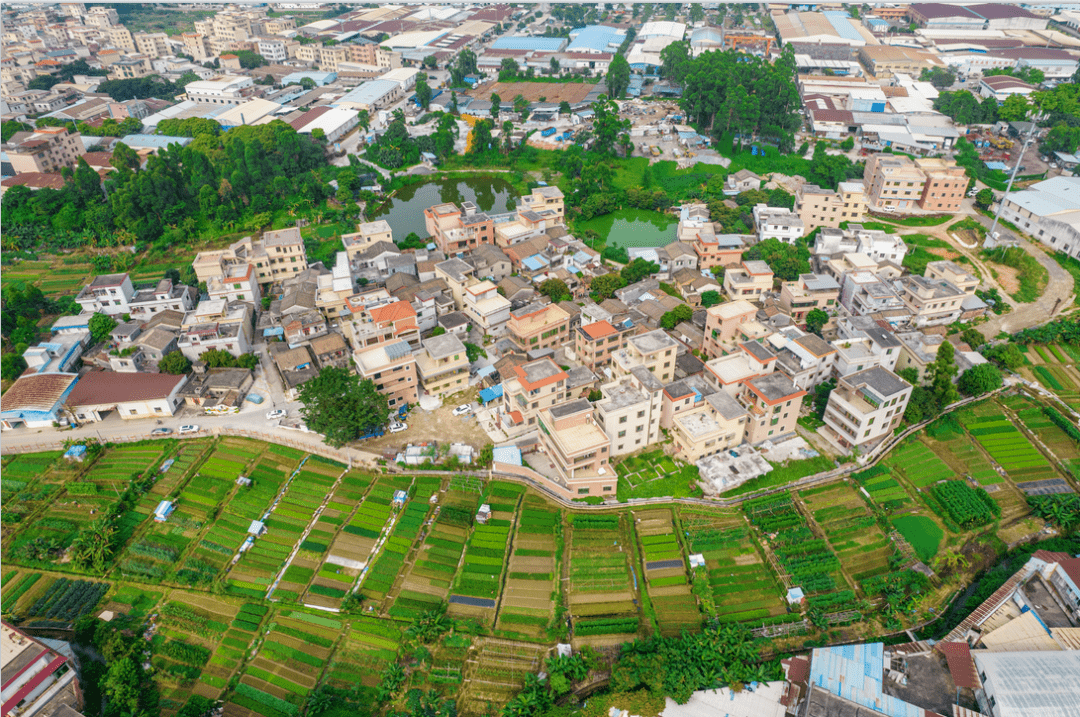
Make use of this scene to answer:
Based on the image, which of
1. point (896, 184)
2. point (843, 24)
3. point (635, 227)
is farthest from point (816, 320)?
point (843, 24)

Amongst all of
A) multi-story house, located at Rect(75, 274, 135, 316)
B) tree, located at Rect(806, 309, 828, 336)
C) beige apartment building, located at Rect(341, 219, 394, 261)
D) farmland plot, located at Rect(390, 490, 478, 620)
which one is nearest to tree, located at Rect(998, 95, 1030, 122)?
tree, located at Rect(806, 309, 828, 336)

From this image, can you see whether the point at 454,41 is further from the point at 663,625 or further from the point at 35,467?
the point at 663,625

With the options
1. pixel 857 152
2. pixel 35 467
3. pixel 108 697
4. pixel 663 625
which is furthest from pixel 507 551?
pixel 857 152

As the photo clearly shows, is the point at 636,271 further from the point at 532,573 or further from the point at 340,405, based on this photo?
the point at 532,573

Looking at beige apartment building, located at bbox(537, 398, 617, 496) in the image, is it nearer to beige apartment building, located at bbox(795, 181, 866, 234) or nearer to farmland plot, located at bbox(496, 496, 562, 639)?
farmland plot, located at bbox(496, 496, 562, 639)

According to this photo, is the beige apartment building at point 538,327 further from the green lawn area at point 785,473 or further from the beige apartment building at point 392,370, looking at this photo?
the green lawn area at point 785,473

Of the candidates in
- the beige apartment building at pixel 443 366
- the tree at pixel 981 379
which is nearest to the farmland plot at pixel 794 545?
the tree at pixel 981 379

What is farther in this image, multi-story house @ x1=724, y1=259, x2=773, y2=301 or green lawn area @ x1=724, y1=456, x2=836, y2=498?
multi-story house @ x1=724, y1=259, x2=773, y2=301
